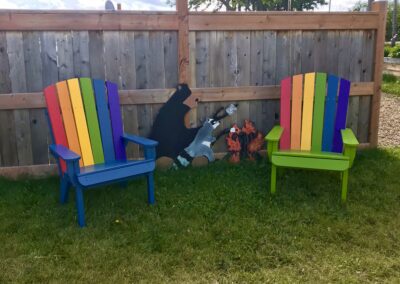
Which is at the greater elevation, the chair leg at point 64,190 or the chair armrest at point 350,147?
the chair armrest at point 350,147

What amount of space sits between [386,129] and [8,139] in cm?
481

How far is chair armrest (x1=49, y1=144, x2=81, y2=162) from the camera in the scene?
2.83 m

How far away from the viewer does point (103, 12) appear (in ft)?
12.2

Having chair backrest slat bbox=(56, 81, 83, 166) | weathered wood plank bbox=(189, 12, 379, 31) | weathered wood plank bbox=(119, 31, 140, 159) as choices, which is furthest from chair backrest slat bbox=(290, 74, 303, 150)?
chair backrest slat bbox=(56, 81, 83, 166)

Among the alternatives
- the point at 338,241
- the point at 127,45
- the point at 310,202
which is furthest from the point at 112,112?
the point at 338,241

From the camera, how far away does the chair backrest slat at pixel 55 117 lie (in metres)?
3.25

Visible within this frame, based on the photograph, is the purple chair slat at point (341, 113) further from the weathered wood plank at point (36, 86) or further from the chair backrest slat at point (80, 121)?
the weathered wood plank at point (36, 86)

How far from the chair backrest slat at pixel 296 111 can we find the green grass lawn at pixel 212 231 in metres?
0.31

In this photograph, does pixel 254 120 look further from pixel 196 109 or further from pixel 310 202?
pixel 310 202

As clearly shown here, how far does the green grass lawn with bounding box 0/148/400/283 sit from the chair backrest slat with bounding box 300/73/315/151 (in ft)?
1.00

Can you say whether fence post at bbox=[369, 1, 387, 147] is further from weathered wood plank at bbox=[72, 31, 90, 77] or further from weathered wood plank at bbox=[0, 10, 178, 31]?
weathered wood plank at bbox=[72, 31, 90, 77]

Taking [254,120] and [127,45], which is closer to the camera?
[127,45]

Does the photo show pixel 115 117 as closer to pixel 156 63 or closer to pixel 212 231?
pixel 156 63

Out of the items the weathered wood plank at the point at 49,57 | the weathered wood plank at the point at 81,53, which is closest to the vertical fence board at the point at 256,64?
the weathered wood plank at the point at 81,53
